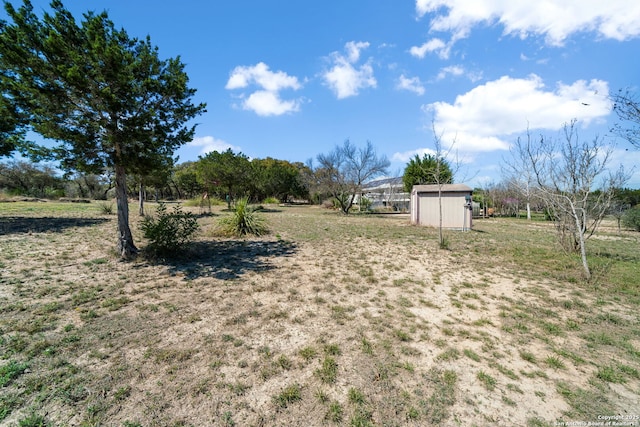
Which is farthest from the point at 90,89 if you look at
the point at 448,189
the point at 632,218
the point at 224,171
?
the point at 632,218

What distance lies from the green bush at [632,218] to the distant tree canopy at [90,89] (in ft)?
79.3

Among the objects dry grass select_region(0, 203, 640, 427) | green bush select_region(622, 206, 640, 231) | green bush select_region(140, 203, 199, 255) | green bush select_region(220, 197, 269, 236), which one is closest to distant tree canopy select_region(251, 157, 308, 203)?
green bush select_region(220, 197, 269, 236)

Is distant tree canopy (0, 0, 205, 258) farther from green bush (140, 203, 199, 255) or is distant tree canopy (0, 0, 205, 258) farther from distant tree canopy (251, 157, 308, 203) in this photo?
distant tree canopy (251, 157, 308, 203)

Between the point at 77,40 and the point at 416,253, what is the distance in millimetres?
9495

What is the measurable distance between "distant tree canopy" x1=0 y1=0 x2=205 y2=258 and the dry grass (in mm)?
2527

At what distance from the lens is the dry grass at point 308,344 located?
7.02 ft

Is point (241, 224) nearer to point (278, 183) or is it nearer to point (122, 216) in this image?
point (122, 216)

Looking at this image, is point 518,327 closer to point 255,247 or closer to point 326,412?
point 326,412

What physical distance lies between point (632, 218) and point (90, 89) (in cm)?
2578

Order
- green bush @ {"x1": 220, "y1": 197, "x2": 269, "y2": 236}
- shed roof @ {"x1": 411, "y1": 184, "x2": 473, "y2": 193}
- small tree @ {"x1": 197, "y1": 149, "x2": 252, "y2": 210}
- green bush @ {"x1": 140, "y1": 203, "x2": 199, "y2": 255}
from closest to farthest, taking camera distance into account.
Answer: green bush @ {"x1": 140, "y1": 203, "x2": 199, "y2": 255} → green bush @ {"x1": 220, "y1": 197, "x2": 269, "y2": 236} → shed roof @ {"x1": 411, "y1": 184, "x2": 473, "y2": 193} → small tree @ {"x1": 197, "y1": 149, "x2": 252, "y2": 210}

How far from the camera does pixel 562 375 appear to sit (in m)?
2.60

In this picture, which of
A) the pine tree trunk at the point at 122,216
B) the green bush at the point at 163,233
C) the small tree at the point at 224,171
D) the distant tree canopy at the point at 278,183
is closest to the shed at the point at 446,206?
the green bush at the point at 163,233

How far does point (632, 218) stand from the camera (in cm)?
1540

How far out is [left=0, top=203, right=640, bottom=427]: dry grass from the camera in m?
2.14
